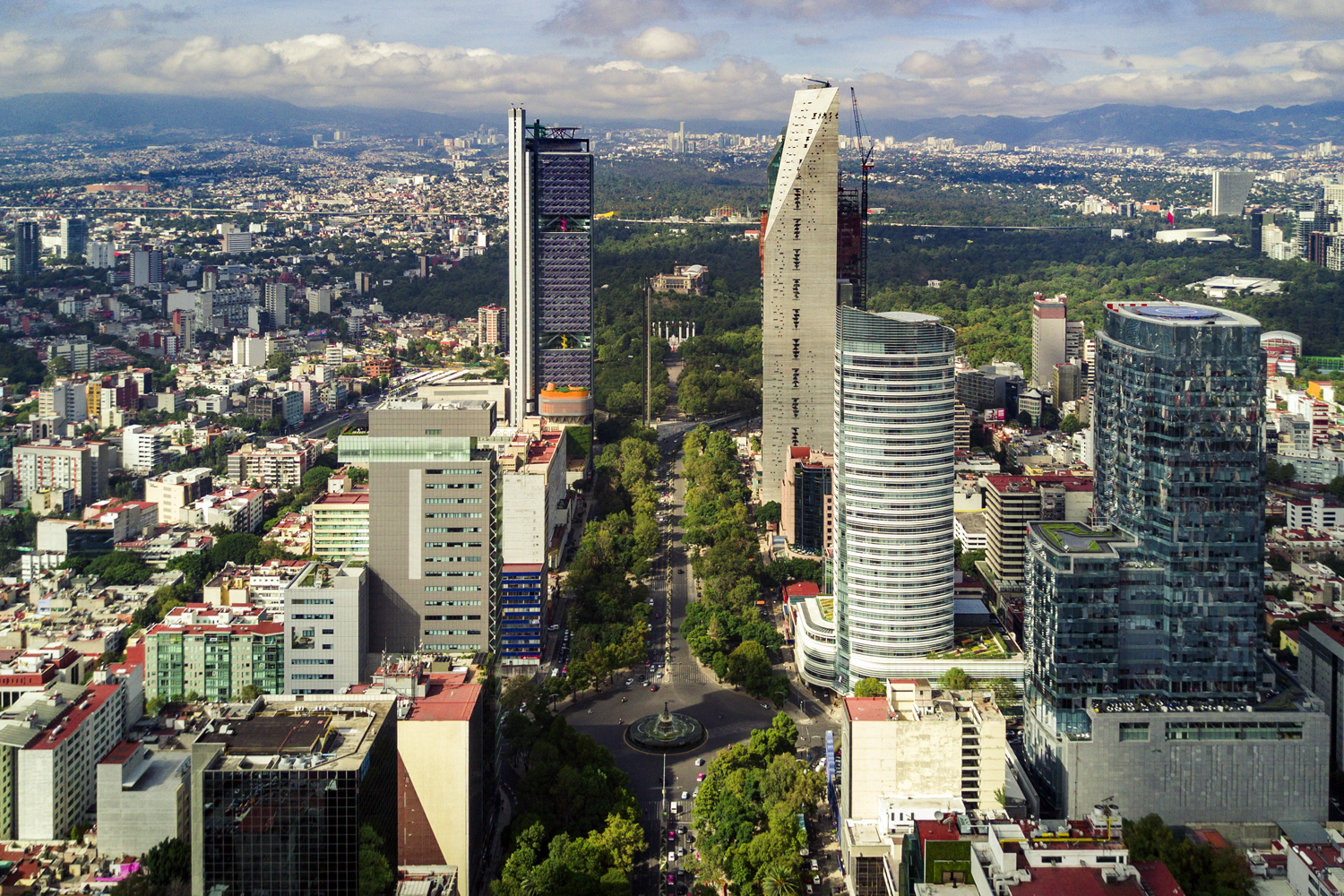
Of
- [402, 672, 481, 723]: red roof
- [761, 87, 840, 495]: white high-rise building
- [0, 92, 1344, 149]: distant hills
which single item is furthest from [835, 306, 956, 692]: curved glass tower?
[0, 92, 1344, 149]: distant hills

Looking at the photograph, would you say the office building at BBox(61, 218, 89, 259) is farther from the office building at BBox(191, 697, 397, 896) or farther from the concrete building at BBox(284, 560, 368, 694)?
the office building at BBox(191, 697, 397, 896)

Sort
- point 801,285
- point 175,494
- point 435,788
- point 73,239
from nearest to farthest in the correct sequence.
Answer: point 435,788 → point 801,285 → point 175,494 → point 73,239

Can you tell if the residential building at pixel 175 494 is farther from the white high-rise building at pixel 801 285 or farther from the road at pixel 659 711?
the white high-rise building at pixel 801 285

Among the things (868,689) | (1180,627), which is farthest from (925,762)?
(1180,627)

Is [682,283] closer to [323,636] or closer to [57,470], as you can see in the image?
[57,470]

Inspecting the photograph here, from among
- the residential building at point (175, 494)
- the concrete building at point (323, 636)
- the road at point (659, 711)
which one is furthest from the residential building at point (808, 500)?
the residential building at point (175, 494)

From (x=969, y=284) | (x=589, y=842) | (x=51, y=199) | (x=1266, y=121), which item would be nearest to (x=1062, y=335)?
(x=969, y=284)
